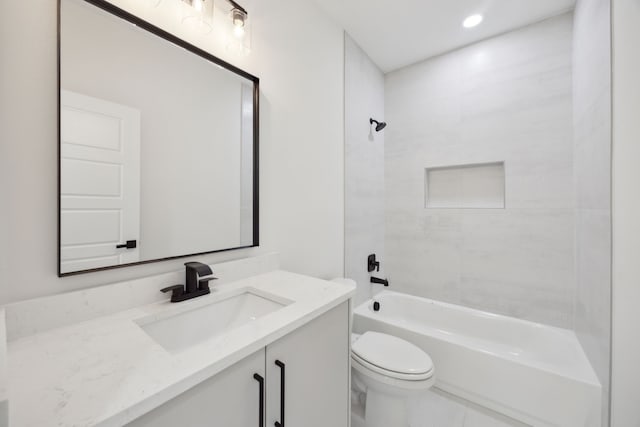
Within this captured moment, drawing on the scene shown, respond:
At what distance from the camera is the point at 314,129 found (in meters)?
1.74

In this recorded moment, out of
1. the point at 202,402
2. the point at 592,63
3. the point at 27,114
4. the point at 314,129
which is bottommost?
the point at 202,402

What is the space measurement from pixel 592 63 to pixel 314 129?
1586 mm

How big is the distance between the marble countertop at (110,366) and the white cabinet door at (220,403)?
39 mm

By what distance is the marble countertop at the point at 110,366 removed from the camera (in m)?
0.44

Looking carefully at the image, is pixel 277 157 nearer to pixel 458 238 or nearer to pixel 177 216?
pixel 177 216

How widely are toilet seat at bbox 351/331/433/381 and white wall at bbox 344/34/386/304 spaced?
1.97 ft

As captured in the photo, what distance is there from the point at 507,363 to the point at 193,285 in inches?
70.9

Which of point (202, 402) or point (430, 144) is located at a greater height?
point (430, 144)

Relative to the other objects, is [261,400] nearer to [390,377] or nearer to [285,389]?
[285,389]

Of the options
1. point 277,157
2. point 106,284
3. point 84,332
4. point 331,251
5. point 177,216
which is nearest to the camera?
point 84,332

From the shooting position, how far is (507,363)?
151 cm

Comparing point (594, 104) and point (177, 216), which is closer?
point (177, 216)

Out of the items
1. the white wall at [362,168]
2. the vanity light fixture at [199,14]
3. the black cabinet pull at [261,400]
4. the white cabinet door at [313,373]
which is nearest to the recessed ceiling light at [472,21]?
the white wall at [362,168]
